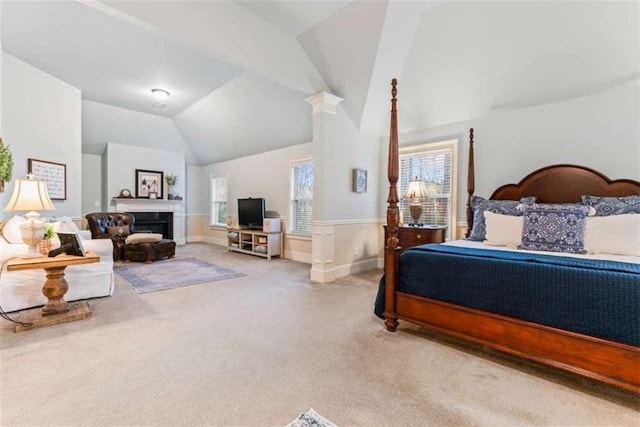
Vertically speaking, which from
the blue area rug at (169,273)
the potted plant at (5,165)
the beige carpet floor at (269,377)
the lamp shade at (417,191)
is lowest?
the beige carpet floor at (269,377)

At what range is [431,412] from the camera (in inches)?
62.6

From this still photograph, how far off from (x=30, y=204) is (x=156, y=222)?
17.8 feet

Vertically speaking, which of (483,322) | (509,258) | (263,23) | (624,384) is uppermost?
(263,23)

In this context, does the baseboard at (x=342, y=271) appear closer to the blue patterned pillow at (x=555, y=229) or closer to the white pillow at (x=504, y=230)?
the white pillow at (x=504, y=230)

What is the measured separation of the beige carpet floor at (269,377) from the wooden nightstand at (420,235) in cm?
156

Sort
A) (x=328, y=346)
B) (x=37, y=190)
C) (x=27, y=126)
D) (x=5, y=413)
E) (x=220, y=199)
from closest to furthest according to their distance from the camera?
(x=5, y=413) < (x=328, y=346) < (x=37, y=190) < (x=27, y=126) < (x=220, y=199)

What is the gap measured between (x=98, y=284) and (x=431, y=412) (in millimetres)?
3758

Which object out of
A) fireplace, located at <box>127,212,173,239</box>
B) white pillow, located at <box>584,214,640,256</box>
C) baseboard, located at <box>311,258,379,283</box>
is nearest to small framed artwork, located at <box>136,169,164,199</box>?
fireplace, located at <box>127,212,173,239</box>

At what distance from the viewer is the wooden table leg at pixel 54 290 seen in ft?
9.12

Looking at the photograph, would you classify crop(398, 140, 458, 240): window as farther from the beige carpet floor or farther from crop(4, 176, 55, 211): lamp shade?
crop(4, 176, 55, 211): lamp shade

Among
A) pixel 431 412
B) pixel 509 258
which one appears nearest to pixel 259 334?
pixel 431 412

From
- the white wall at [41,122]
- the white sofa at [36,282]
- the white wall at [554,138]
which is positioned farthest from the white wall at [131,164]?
the white wall at [554,138]

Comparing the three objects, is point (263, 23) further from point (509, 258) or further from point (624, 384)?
point (624, 384)

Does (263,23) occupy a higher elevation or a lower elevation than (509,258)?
higher
